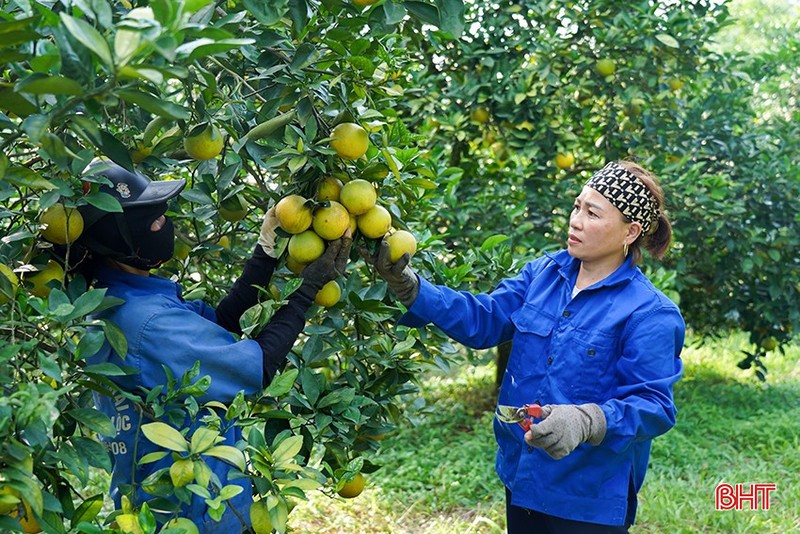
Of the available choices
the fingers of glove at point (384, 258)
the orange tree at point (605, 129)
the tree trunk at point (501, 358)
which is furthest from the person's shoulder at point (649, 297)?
the tree trunk at point (501, 358)

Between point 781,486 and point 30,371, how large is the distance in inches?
128

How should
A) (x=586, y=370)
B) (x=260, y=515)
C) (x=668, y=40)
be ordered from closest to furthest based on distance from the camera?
(x=260, y=515), (x=586, y=370), (x=668, y=40)

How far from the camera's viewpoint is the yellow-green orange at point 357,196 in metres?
1.81

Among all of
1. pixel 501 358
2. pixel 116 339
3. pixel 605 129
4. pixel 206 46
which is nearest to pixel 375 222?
pixel 116 339

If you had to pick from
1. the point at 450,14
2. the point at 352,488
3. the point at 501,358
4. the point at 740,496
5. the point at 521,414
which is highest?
the point at 450,14

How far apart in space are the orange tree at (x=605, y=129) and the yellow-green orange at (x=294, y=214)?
78.2 inches

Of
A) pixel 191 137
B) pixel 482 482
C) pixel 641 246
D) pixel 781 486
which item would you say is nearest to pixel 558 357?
pixel 641 246

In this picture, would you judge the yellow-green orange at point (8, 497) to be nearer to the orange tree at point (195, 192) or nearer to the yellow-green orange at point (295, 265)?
the orange tree at point (195, 192)

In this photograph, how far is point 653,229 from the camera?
2238mm

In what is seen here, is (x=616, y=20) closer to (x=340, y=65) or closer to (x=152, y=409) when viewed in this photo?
(x=340, y=65)

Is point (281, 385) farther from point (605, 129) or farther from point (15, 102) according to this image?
point (605, 129)

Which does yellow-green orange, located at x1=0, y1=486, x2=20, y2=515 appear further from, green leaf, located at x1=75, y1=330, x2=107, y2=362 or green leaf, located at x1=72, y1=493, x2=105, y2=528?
green leaf, located at x1=75, y1=330, x2=107, y2=362

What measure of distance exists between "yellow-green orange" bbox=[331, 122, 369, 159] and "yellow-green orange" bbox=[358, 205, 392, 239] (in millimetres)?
151

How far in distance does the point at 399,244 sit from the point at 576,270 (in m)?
0.54
